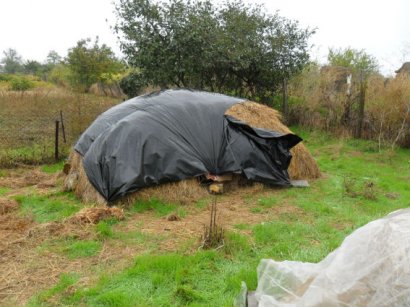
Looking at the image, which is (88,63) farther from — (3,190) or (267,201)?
(267,201)

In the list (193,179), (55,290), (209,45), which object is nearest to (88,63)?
(209,45)

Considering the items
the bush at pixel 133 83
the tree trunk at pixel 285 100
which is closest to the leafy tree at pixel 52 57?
the bush at pixel 133 83

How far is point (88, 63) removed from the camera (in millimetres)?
23953

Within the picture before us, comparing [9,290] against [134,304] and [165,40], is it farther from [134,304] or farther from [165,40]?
[165,40]

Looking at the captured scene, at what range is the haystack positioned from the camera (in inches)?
257

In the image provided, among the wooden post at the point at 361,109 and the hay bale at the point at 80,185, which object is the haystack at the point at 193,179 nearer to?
the hay bale at the point at 80,185

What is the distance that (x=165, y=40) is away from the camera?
40.7 ft

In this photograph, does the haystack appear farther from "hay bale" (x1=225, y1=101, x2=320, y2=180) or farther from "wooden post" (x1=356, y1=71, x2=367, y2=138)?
"wooden post" (x1=356, y1=71, x2=367, y2=138)

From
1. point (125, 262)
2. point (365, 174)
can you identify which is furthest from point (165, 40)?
point (125, 262)

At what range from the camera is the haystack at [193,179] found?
6520 mm

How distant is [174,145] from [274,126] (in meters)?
2.40

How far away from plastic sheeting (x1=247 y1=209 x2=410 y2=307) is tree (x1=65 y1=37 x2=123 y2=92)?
2270cm

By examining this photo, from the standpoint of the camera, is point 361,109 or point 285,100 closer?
point 361,109

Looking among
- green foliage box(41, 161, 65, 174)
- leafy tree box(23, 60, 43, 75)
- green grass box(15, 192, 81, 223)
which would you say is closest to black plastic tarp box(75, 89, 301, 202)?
green grass box(15, 192, 81, 223)
